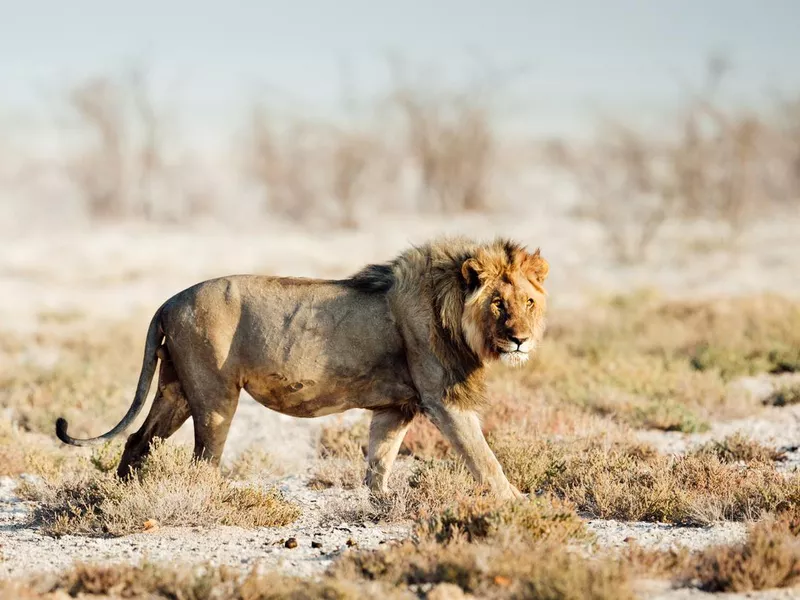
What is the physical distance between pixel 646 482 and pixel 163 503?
346 centimetres

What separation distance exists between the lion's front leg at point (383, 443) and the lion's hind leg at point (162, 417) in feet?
4.46

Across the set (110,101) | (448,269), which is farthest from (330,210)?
(448,269)

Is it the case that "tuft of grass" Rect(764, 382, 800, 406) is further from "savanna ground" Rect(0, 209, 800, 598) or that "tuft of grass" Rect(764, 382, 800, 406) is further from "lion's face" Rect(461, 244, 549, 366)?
"lion's face" Rect(461, 244, 549, 366)

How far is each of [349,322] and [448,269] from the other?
773 mm

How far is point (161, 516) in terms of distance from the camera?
23.3 ft

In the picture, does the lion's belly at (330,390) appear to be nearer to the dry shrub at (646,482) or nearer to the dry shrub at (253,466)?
the dry shrub at (646,482)

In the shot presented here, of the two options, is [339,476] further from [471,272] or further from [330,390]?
[471,272]

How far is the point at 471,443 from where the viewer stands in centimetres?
726

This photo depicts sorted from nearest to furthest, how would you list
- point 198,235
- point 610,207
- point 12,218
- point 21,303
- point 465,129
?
point 21,303
point 610,207
point 198,235
point 465,129
point 12,218

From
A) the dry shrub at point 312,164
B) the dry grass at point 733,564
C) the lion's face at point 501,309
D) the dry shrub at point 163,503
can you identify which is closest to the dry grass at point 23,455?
the dry shrub at point 163,503

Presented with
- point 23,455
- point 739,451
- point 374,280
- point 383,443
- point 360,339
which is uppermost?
point 374,280

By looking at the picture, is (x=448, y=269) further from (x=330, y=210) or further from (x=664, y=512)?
(x=330, y=210)

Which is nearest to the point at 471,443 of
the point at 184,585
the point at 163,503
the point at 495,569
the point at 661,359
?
the point at 495,569

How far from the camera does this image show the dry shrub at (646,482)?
7.43m
